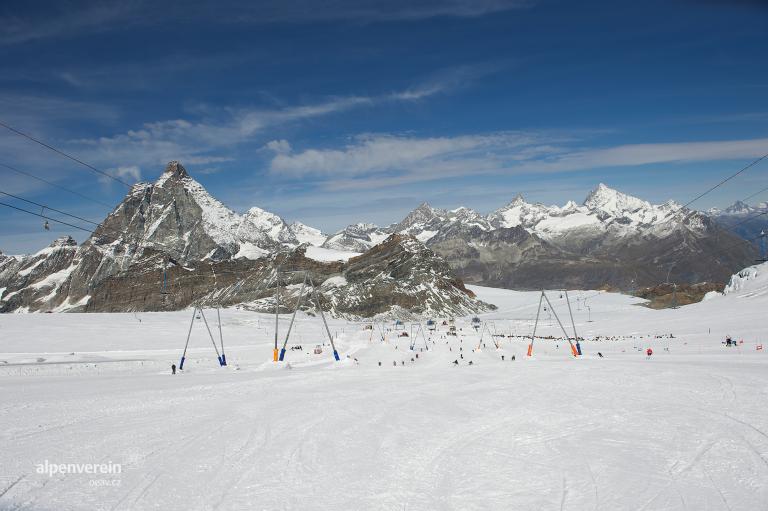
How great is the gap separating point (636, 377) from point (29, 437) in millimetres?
34791

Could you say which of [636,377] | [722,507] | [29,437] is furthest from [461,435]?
[636,377]

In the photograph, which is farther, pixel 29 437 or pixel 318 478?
pixel 29 437

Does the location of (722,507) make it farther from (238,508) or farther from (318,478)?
(238,508)

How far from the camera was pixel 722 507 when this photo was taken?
13.0 metres

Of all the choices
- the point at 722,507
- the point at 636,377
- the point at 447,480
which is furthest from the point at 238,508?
the point at 636,377

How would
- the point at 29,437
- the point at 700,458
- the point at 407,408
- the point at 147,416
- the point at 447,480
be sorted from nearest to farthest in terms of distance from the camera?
Result: the point at 447,480, the point at 700,458, the point at 29,437, the point at 147,416, the point at 407,408

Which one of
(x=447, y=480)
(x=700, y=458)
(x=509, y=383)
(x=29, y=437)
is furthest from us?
(x=509, y=383)

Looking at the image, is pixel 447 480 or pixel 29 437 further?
pixel 29 437

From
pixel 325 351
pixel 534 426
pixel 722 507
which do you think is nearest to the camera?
pixel 722 507

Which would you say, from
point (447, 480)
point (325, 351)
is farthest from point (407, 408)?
point (325, 351)

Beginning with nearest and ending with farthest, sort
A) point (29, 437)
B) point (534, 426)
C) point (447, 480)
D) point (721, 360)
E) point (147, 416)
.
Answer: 1. point (447, 480)
2. point (29, 437)
3. point (534, 426)
4. point (147, 416)
5. point (721, 360)

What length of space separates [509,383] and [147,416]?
73.7ft

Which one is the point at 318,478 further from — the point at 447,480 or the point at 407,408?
the point at 407,408

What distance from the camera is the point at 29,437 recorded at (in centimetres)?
2031
